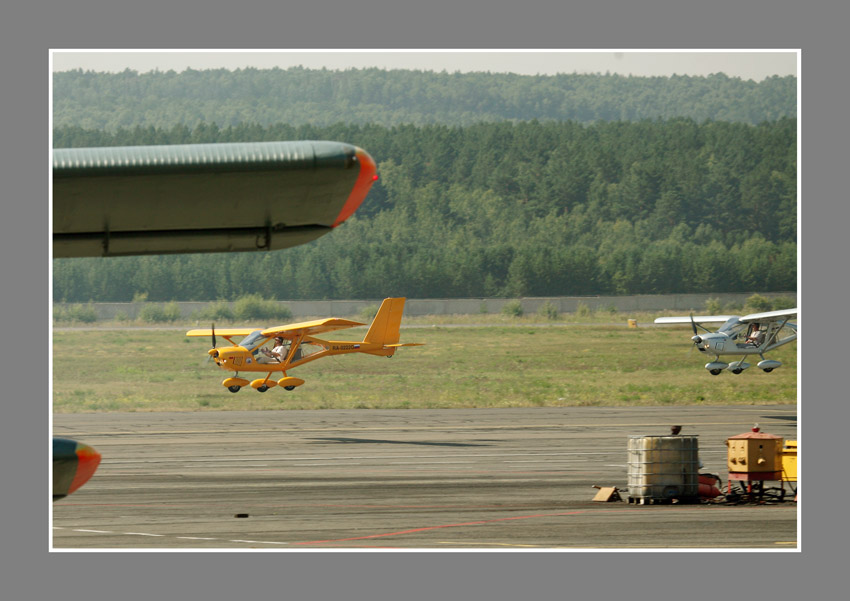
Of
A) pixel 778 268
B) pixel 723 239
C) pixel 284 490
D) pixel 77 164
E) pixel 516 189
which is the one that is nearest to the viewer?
pixel 77 164

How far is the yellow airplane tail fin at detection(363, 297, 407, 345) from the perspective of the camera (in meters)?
40.8

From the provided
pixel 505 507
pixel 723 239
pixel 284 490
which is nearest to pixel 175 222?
pixel 505 507

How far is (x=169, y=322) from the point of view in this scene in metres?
60.8

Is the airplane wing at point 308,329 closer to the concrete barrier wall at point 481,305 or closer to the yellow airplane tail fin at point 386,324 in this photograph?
the yellow airplane tail fin at point 386,324

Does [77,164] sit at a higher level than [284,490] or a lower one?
higher

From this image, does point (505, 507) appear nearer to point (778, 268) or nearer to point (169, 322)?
point (169, 322)

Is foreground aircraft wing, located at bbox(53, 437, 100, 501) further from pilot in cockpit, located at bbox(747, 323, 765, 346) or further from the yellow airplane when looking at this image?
pilot in cockpit, located at bbox(747, 323, 765, 346)

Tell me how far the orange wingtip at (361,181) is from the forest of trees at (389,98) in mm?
79595

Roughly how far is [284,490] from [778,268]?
54840 mm

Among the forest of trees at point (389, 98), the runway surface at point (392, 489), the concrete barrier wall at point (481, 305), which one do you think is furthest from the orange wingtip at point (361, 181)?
the forest of trees at point (389, 98)

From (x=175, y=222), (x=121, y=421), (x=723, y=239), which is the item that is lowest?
(x=121, y=421)

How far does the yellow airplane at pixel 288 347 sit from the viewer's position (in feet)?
125

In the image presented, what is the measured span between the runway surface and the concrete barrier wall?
26.8 meters

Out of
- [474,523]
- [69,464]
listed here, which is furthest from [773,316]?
[69,464]
